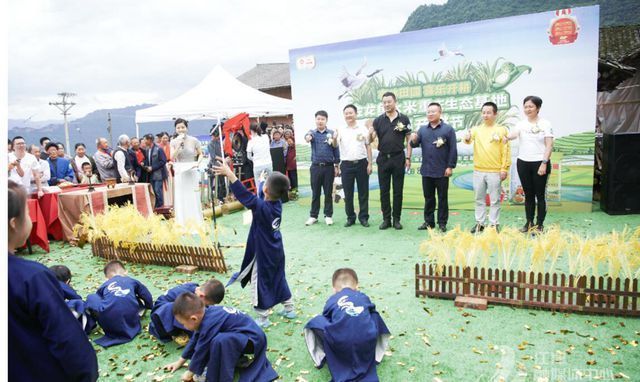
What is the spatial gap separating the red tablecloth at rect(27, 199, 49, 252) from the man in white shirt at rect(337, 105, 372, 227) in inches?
Result: 194

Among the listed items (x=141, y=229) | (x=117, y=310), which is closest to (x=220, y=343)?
(x=117, y=310)

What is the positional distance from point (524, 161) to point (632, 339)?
3365 millimetres

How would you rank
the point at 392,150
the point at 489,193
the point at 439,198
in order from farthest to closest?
the point at 392,150 → the point at 439,198 → the point at 489,193

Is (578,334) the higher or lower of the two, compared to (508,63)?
lower

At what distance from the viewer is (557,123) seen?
741cm

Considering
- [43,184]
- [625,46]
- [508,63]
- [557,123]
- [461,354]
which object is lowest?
[461,354]

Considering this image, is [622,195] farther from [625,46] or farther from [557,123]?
[625,46]

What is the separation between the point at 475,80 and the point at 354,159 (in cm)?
271

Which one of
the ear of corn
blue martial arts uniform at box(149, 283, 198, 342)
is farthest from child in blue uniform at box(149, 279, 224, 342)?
the ear of corn

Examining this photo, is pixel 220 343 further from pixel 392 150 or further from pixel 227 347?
pixel 392 150

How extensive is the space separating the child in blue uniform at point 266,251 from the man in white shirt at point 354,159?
3.84m

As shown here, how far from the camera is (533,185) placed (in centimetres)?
625

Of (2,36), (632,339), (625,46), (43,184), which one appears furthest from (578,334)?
(625,46)

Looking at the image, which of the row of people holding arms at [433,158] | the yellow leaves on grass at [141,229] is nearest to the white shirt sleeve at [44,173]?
the yellow leaves on grass at [141,229]
